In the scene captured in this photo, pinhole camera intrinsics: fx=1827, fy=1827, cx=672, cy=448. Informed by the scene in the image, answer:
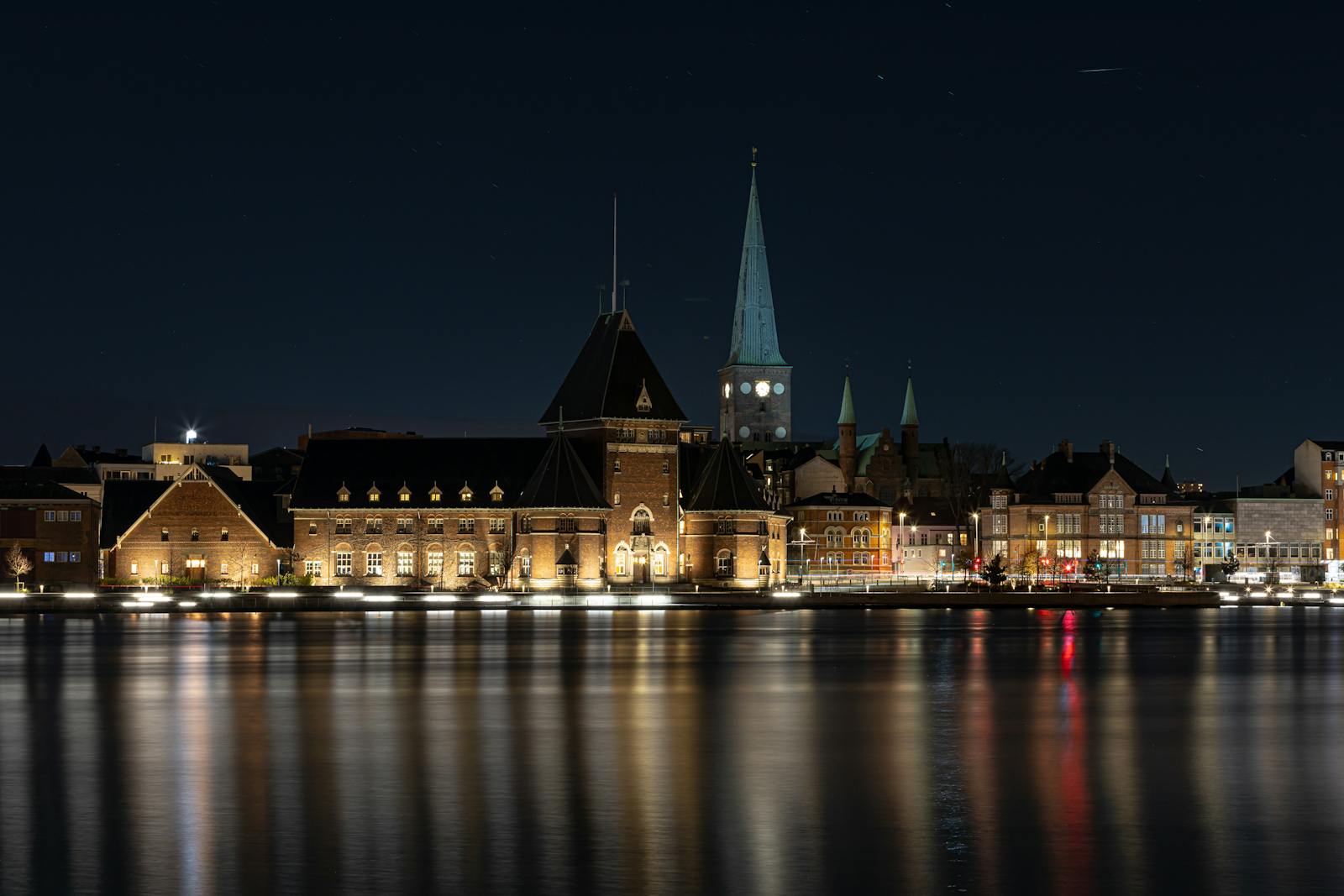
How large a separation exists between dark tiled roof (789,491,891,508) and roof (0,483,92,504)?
2453 inches

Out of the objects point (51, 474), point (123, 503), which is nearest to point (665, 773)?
point (123, 503)

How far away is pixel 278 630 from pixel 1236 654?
36.0 metres

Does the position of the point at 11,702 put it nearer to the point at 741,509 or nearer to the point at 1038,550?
the point at 741,509

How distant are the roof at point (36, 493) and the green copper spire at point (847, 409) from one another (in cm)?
8743

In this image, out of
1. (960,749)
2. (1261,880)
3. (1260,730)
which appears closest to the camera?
(1261,880)

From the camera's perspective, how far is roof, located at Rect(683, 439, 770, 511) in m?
103

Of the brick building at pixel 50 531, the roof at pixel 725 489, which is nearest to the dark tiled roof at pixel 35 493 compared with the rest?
the brick building at pixel 50 531

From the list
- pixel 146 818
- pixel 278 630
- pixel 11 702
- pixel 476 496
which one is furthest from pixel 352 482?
pixel 146 818

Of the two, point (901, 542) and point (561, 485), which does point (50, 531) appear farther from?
point (901, 542)

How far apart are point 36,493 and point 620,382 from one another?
3636 centimetres

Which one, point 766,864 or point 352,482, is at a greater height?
point 352,482

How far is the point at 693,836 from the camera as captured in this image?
22.1m

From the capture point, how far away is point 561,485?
99.6 meters

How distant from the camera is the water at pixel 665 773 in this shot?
20266mm
